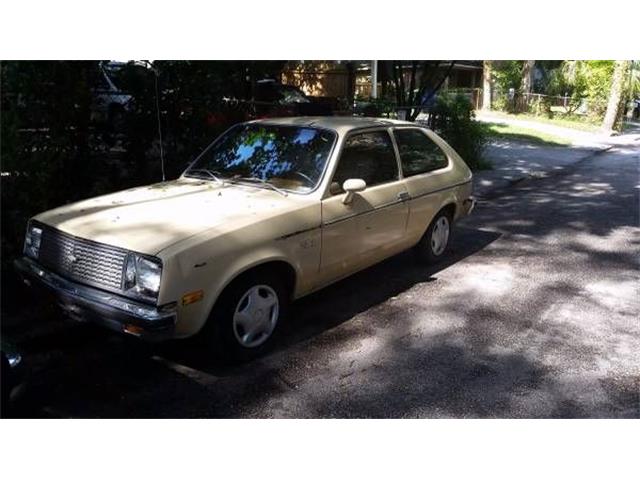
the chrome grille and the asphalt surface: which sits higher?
the chrome grille

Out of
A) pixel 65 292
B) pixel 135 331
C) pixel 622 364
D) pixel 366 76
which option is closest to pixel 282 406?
pixel 135 331

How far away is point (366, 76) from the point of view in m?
20.3

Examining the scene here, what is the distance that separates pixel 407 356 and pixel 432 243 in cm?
211

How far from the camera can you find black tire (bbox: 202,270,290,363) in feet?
12.1

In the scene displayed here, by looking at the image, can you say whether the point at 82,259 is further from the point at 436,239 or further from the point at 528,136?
the point at 528,136

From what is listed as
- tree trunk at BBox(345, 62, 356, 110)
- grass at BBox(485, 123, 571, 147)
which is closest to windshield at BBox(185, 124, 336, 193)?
tree trunk at BBox(345, 62, 356, 110)

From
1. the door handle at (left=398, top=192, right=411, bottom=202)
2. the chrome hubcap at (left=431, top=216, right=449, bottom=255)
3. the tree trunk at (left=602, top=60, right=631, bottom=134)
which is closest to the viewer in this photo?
the door handle at (left=398, top=192, right=411, bottom=202)

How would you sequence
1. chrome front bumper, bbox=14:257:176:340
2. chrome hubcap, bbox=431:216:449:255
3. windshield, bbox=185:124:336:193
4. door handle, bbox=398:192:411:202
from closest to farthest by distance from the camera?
chrome front bumper, bbox=14:257:176:340 → windshield, bbox=185:124:336:193 → door handle, bbox=398:192:411:202 → chrome hubcap, bbox=431:216:449:255

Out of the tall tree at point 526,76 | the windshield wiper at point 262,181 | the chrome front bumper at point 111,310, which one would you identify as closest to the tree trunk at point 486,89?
the tall tree at point 526,76

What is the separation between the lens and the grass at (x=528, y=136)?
1906cm

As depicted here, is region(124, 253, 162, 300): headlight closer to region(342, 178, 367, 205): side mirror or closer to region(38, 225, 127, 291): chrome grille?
region(38, 225, 127, 291): chrome grille

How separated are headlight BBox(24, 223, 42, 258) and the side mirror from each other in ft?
7.22

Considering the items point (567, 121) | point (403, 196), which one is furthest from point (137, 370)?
point (567, 121)

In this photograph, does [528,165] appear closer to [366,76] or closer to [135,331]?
[366,76]
